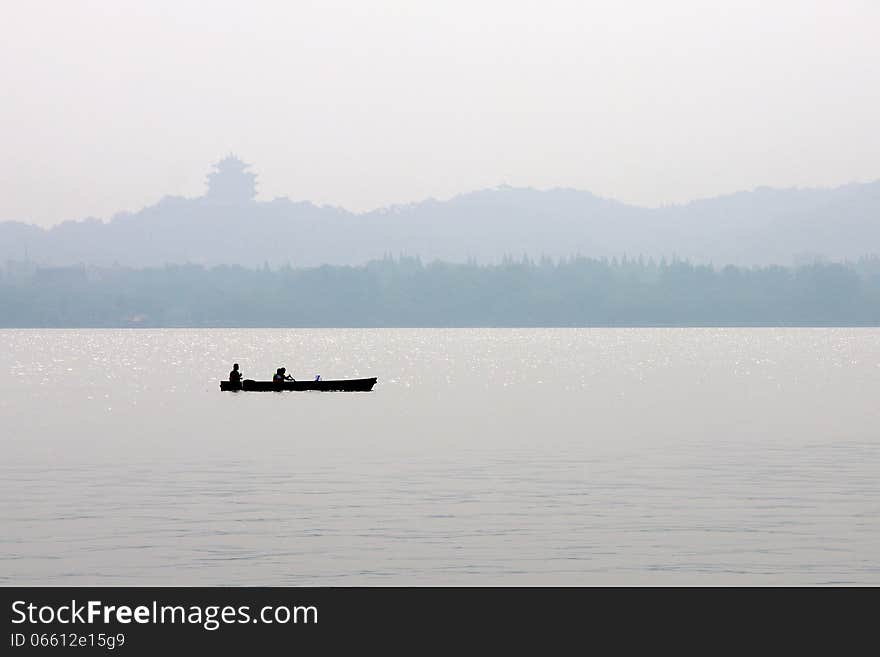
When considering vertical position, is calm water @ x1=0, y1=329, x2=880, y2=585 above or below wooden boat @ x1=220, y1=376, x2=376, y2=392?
below

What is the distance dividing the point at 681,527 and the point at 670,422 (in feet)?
145

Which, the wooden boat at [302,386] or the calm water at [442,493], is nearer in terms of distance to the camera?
the calm water at [442,493]

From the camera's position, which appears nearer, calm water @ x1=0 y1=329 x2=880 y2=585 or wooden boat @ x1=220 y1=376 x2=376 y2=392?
calm water @ x1=0 y1=329 x2=880 y2=585

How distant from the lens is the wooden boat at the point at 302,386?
370 feet

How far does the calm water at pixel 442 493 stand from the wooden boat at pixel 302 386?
4.60m

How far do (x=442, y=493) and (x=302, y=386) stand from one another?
6155 centimetres

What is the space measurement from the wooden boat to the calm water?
4.60 meters

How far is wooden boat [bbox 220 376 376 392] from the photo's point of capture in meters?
113

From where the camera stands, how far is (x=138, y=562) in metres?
37.0

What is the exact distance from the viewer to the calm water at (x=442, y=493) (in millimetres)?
36656

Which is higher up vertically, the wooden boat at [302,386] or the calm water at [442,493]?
the wooden boat at [302,386]

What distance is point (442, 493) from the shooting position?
51.4 meters
